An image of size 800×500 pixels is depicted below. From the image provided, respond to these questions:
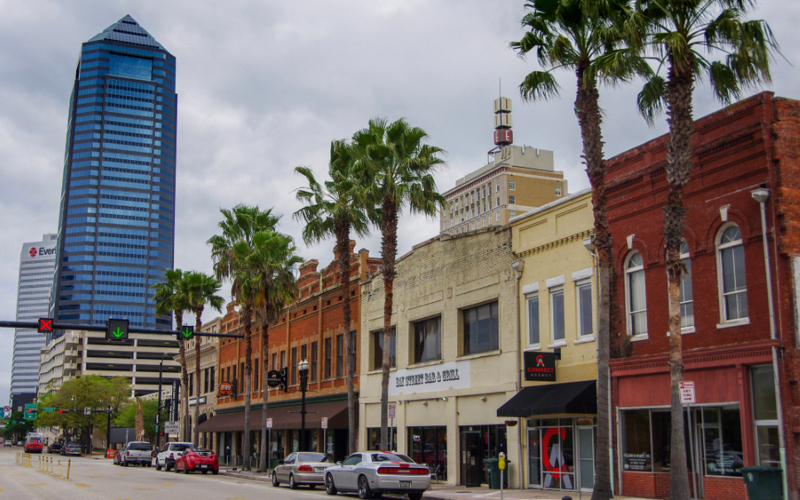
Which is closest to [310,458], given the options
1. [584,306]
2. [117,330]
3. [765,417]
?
[117,330]

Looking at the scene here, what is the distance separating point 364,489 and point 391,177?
11.7 meters

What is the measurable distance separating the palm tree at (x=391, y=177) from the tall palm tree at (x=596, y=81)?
992 centimetres

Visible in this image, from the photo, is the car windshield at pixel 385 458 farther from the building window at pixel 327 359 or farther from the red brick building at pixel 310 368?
the building window at pixel 327 359

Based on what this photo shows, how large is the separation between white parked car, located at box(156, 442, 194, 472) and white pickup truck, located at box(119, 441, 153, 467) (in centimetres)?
914

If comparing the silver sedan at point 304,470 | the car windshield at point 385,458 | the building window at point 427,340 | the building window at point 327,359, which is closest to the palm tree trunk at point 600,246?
the car windshield at point 385,458

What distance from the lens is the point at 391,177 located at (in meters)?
29.3

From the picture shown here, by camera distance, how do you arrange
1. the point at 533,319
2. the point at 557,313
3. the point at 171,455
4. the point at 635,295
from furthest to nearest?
the point at 171,455 < the point at 533,319 < the point at 557,313 < the point at 635,295

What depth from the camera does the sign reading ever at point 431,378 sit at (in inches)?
1190

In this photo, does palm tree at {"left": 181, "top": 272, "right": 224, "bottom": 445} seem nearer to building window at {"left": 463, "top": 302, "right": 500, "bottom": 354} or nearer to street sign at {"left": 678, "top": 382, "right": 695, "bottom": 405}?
building window at {"left": 463, "top": 302, "right": 500, "bottom": 354}

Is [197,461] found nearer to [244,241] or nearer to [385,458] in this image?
[244,241]

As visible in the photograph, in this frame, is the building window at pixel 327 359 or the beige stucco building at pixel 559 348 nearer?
the beige stucco building at pixel 559 348

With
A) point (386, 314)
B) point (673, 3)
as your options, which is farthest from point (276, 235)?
point (673, 3)

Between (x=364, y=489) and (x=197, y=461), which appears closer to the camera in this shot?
(x=364, y=489)

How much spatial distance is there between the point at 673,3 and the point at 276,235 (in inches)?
1114
